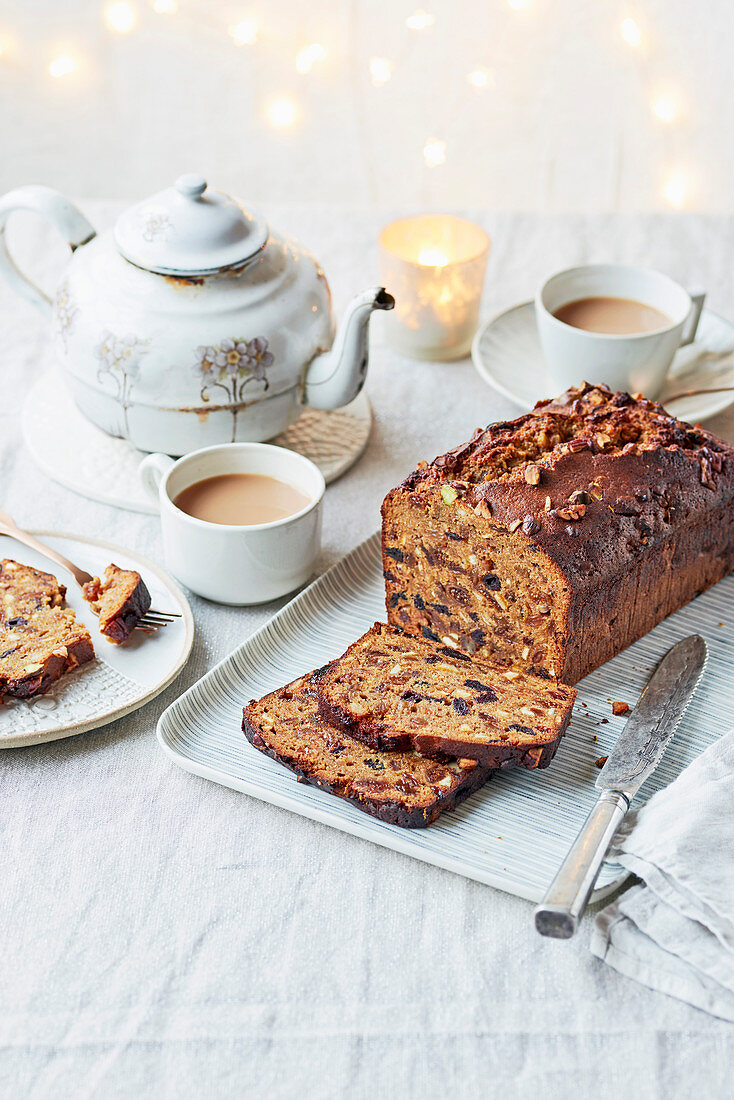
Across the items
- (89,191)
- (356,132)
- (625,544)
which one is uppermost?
(625,544)

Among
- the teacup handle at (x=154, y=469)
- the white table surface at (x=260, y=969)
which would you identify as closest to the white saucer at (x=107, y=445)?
the teacup handle at (x=154, y=469)

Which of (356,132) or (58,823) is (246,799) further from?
(356,132)

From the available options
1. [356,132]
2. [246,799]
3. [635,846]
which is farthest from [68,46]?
[635,846]

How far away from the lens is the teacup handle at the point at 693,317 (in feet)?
8.84

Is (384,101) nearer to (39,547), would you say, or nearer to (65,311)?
(65,311)

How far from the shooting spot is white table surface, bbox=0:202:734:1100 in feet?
4.53

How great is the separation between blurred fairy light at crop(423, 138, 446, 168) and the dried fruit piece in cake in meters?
3.24

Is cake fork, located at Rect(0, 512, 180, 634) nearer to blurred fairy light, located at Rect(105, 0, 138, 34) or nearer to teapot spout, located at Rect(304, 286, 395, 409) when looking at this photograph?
teapot spout, located at Rect(304, 286, 395, 409)

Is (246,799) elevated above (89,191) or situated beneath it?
elevated above

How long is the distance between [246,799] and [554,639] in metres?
0.60

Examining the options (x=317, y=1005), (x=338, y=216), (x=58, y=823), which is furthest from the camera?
(x=338, y=216)

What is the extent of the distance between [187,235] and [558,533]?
1.01 meters

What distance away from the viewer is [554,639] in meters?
1.90

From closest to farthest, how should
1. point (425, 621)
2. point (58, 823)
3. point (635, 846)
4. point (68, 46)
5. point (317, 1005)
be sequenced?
1. point (317, 1005)
2. point (635, 846)
3. point (58, 823)
4. point (425, 621)
5. point (68, 46)
